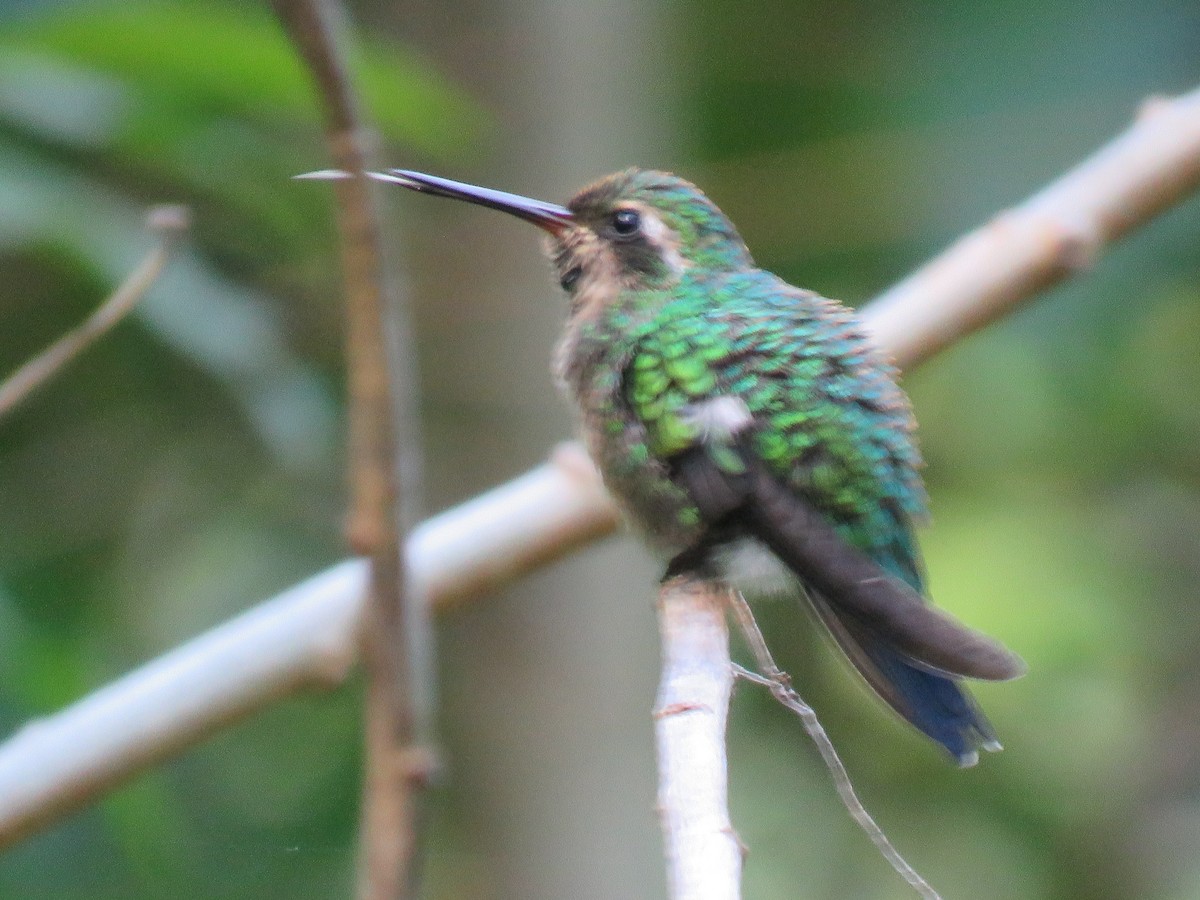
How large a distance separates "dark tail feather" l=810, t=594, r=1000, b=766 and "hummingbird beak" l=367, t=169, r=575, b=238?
30.9 inches

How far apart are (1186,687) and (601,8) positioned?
2872 millimetres

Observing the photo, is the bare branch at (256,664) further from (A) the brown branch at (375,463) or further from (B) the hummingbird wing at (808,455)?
(A) the brown branch at (375,463)

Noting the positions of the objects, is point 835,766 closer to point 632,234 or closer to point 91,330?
point 91,330

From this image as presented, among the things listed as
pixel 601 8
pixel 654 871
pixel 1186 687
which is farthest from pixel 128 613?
pixel 1186 687

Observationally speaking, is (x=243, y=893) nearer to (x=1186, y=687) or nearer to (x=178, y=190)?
(x=178, y=190)

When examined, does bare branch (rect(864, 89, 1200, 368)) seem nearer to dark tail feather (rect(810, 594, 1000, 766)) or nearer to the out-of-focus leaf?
dark tail feather (rect(810, 594, 1000, 766))

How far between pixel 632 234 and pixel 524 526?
557mm

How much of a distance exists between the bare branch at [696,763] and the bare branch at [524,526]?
60 cm

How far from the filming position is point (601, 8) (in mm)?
4055

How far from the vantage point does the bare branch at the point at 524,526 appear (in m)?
2.08

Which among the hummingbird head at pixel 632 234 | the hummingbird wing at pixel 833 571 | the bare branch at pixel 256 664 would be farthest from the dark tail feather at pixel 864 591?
the hummingbird head at pixel 632 234

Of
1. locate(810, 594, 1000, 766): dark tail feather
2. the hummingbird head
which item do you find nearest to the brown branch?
locate(810, 594, 1000, 766): dark tail feather

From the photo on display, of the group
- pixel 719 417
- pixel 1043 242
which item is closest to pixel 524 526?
pixel 719 417

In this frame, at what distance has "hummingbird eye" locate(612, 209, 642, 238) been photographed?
2.55 m
